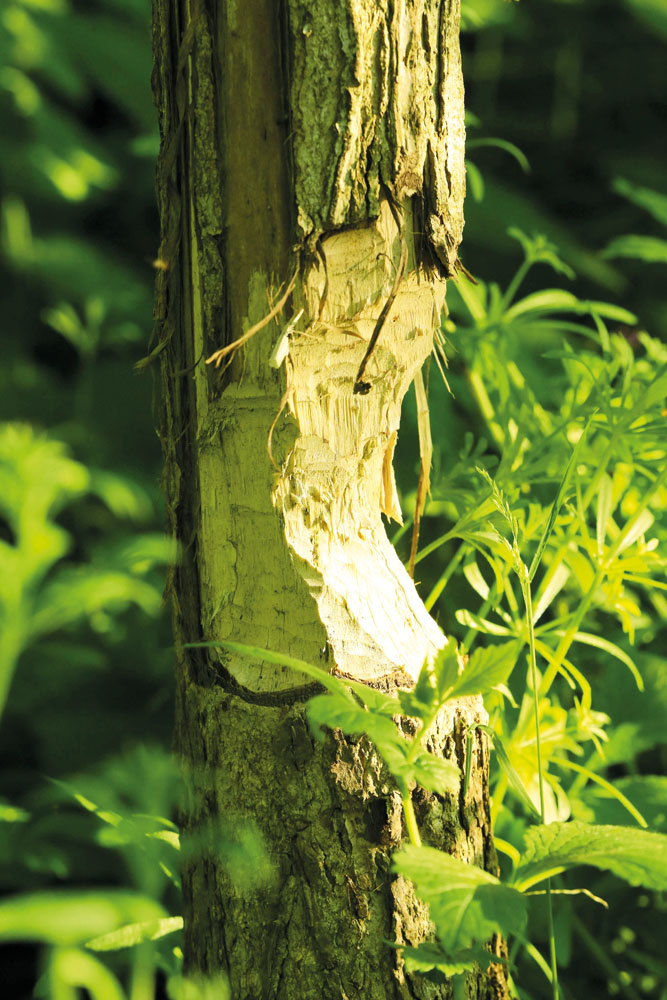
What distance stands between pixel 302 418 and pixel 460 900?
1.38 ft

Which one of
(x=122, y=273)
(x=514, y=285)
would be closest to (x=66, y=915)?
(x=514, y=285)

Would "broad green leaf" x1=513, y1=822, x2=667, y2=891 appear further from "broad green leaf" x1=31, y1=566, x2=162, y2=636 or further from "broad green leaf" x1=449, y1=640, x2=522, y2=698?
"broad green leaf" x1=31, y1=566, x2=162, y2=636

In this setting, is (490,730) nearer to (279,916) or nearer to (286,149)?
(279,916)

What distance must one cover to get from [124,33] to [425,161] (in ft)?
5.37

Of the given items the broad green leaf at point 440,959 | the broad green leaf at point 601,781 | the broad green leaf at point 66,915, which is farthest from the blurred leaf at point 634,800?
the broad green leaf at point 66,915

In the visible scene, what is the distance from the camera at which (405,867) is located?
621 millimetres

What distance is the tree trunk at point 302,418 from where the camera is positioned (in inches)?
30.4

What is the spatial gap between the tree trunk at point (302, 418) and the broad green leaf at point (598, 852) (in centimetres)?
12

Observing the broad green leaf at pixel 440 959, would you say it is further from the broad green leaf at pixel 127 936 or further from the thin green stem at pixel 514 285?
the thin green stem at pixel 514 285

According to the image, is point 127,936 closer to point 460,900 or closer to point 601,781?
point 460,900

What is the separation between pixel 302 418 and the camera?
32.7 inches

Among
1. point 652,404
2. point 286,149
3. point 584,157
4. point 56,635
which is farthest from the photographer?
point 584,157

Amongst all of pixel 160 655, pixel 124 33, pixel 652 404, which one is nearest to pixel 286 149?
pixel 652 404

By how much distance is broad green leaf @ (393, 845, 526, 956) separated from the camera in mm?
595
